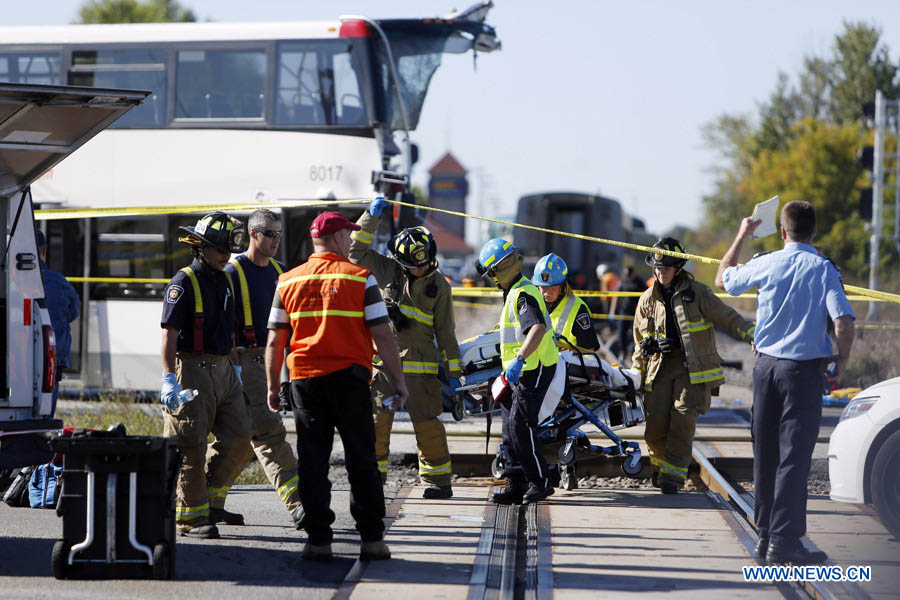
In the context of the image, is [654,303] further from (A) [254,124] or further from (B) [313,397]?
(A) [254,124]

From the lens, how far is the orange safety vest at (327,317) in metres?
6.37

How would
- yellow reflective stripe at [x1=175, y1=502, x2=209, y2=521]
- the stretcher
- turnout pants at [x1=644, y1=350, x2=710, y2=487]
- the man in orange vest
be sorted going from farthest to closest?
1. the stretcher
2. turnout pants at [x1=644, y1=350, x2=710, y2=487]
3. yellow reflective stripe at [x1=175, y1=502, x2=209, y2=521]
4. the man in orange vest

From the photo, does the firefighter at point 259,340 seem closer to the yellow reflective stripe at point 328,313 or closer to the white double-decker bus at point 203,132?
the yellow reflective stripe at point 328,313

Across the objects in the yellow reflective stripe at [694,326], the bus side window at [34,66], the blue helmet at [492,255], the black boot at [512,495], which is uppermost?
the bus side window at [34,66]

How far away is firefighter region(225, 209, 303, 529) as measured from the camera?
7.53 meters

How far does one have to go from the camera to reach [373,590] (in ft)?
19.1

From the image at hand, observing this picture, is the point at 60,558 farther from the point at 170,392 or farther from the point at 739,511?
the point at 739,511

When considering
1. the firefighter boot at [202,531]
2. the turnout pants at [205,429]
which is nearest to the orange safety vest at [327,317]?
the turnout pants at [205,429]

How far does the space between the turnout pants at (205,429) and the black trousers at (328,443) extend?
897 mm

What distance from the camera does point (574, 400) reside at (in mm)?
8688

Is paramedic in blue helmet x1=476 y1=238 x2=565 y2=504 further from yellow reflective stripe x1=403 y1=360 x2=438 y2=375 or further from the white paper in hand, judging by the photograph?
the white paper in hand

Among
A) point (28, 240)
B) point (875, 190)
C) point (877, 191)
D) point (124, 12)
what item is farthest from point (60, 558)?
point (124, 12)

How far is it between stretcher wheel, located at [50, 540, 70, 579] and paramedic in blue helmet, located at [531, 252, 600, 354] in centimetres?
393

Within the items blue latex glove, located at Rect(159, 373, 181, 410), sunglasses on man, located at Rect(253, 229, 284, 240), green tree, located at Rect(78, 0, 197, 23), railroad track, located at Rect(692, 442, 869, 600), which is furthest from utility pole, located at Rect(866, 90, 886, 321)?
green tree, located at Rect(78, 0, 197, 23)
